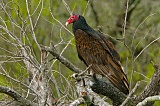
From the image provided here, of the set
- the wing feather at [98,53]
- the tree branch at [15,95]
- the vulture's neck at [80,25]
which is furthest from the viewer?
the vulture's neck at [80,25]

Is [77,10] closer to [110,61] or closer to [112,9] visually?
[112,9]

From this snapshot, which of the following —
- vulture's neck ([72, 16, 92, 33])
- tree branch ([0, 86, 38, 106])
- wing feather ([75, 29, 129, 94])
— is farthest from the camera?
vulture's neck ([72, 16, 92, 33])

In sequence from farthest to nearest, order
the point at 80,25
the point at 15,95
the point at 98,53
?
1. the point at 80,25
2. the point at 98,53
3. the point at 15,95

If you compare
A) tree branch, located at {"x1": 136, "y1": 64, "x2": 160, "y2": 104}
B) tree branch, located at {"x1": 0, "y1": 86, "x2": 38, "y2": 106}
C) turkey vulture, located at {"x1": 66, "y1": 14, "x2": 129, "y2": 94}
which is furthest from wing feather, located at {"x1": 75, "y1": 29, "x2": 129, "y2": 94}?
tree branch, located at {"x1": 0, "y1": 86, "x2": 38, "y2": 106}

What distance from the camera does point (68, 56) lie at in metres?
9.99

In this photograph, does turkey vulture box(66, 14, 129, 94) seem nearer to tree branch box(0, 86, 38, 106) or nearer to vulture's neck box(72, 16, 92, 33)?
vulture's neck box(72, 16, 92, 33)

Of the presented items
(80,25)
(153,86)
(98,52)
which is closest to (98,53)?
(98,52)

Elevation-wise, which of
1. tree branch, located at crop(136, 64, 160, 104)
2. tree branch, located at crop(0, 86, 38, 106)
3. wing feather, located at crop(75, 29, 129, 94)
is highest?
wing feather, located at crop(75, 29, 129, 94)

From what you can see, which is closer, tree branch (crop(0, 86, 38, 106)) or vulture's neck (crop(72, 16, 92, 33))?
tree branch (crop(0, 86, 38, 106))

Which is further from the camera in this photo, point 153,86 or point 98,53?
point 98,53

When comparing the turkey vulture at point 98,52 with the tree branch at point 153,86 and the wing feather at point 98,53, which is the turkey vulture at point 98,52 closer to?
the wing feather at point 98,53


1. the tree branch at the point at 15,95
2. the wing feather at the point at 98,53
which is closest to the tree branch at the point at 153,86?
the wing feather at the point at 98,53

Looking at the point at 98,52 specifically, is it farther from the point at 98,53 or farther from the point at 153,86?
the point at 153,86

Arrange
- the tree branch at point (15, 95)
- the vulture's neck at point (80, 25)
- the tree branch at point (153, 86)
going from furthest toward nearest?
the vulture's neck at point (80, 25) → the tree branch at point (153, 86) → the tree branch at point (15, 95)
